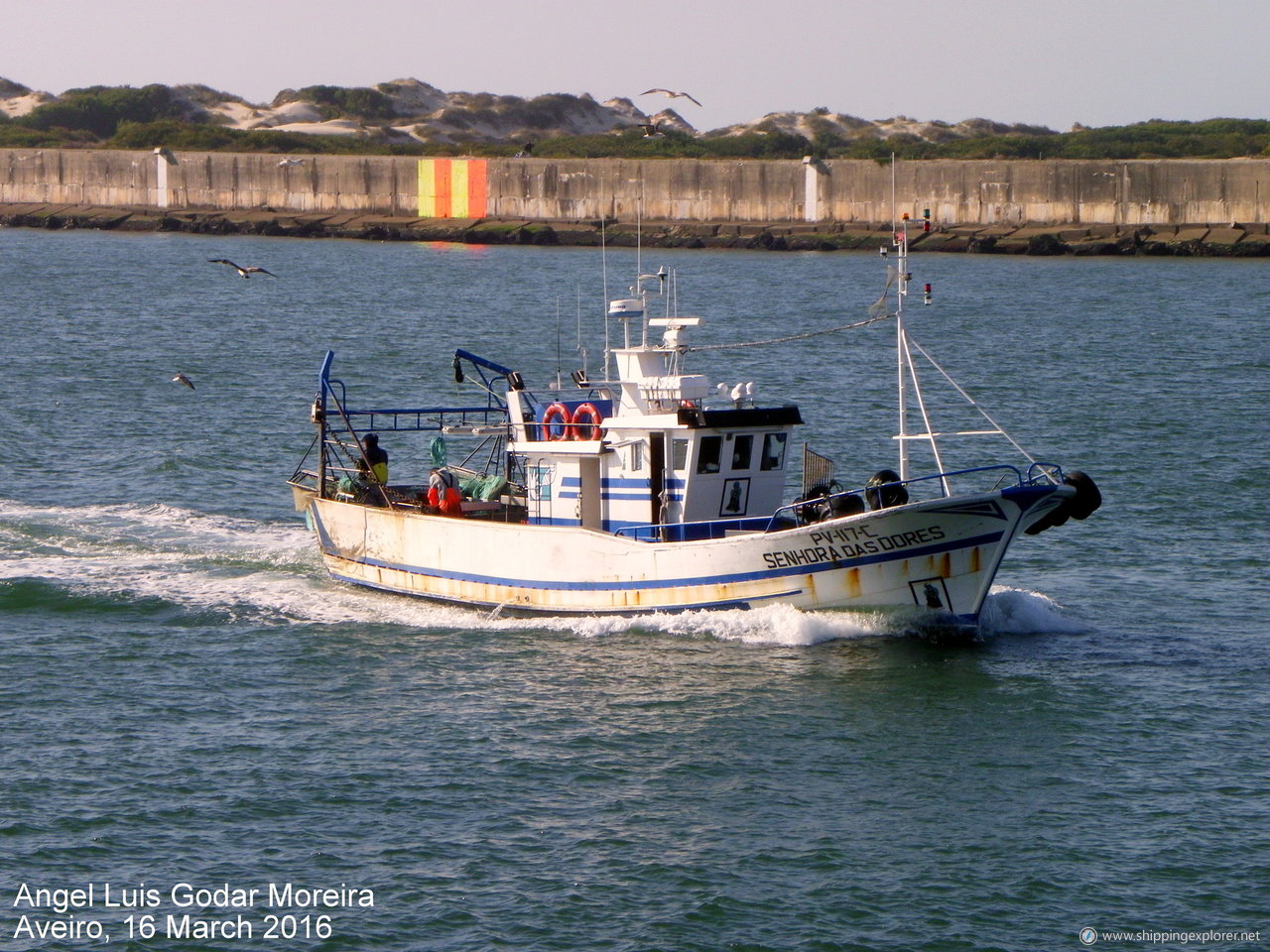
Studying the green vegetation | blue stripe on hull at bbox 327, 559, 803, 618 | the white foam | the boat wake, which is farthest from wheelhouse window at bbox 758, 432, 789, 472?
the green vegetation

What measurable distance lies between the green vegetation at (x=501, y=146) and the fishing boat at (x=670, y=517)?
262 ft

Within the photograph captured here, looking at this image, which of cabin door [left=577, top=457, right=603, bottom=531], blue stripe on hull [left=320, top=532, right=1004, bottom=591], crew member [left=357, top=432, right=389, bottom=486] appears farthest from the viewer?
crew member [left=357, top=432, right=389, bottom=486]

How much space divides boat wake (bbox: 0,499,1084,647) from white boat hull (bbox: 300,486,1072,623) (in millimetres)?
280

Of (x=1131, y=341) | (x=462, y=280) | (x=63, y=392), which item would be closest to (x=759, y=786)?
(x=63, y=392)

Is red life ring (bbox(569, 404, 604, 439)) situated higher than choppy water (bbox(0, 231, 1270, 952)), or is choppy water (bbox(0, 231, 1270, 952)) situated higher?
red life ring (bbox(569, 404, 604, 439))

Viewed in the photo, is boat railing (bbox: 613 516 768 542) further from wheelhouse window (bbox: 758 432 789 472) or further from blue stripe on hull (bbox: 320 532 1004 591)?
wheelhouse window (bbox: 758 432 789 472)

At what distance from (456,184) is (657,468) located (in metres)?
87.0

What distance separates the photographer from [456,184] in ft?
354

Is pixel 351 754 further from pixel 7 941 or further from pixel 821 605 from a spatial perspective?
pixel 821 605

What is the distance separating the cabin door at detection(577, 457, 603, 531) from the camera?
80.5 feet

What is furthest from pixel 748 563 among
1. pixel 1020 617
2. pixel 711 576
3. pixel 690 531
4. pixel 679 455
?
pixel 1020 617

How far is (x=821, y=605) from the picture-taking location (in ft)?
74.4

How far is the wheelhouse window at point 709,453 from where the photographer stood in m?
23.6

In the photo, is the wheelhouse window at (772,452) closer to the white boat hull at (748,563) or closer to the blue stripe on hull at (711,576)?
the white boat hull at (748,563)
